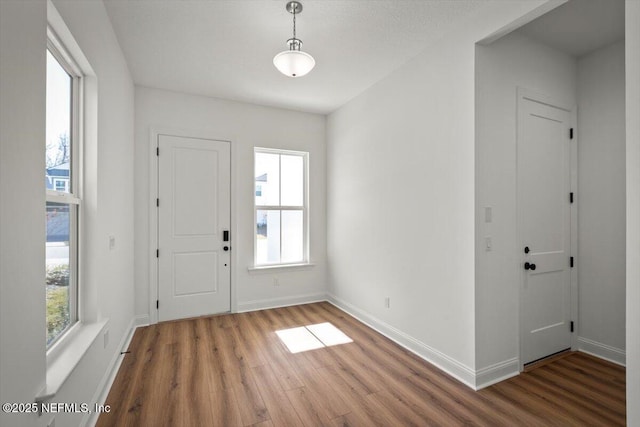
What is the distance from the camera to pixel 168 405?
6.91 feet

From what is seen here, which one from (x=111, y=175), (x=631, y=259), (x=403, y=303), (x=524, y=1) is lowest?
(x=403, y=303)

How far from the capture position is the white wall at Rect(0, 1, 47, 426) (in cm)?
101

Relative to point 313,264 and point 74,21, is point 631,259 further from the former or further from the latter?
point 313,264

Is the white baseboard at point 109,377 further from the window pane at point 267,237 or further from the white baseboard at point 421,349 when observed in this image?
the white baseboard at point 421,349

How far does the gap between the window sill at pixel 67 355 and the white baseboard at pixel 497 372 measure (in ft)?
8.60

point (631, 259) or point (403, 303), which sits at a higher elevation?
point (631, 259)

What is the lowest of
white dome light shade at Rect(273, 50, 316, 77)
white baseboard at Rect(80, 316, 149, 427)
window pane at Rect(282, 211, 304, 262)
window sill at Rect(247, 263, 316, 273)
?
white baseboard at Rect(80, 316, 149, 427)

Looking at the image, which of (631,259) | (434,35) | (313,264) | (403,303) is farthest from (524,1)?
(313,264)

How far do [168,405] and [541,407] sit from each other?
2.59 m

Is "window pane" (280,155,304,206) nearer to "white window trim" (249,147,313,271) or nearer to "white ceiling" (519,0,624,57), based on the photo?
"white window trim" (249,147,313,271)

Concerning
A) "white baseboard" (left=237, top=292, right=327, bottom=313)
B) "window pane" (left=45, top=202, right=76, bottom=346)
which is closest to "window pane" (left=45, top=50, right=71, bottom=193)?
"window pane" (left=45, top=202, right=76, bottom=346)

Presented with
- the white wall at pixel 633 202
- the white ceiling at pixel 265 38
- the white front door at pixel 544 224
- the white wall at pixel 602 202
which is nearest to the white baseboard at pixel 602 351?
the white wall at pixel 602 202

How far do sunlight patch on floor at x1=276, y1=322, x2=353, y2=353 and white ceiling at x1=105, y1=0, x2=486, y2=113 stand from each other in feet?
9.46

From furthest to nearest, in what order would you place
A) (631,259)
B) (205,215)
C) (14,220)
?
(205,215)
(631,259)
(14,220)
